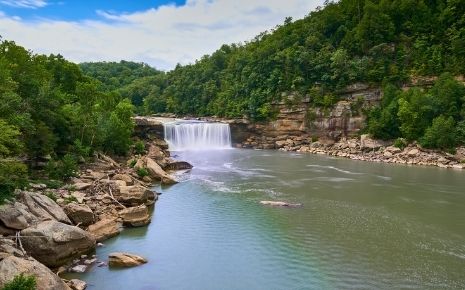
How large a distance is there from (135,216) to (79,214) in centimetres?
320

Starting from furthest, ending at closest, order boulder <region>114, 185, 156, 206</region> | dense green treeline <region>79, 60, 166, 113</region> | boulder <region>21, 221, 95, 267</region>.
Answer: dense green treeline <region>79, 60, 166, 113</region>
boulder <region>114, 185, 156, 206</region>
boulder <region>21, 221, 95, 267</region>

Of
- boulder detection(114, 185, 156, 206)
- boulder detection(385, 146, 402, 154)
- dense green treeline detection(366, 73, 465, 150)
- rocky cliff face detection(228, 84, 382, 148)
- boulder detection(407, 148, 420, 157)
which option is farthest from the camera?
rocky cliff face detection(228, 84, 382, 148)

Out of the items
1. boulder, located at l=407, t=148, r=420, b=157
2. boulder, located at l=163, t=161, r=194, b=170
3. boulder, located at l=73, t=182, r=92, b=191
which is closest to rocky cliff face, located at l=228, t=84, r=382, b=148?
boulder, located at l=407, t=148, r=420, b=157

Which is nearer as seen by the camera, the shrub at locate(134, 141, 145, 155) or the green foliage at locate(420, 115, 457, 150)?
the shrub at locate(134, 141, 145, 155)

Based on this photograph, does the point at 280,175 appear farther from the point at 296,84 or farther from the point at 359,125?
the point at 296,84

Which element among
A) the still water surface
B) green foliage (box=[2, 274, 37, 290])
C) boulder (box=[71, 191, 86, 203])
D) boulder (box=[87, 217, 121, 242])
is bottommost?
the still water surface

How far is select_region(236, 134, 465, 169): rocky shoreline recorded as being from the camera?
50.1m

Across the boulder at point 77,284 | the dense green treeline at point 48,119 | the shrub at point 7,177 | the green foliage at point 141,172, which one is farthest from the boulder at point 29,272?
the green foliage at point 141,172

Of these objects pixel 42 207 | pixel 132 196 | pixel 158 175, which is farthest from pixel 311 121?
pixel 42 207

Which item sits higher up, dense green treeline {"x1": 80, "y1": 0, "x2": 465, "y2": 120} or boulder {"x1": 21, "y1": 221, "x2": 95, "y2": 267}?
dense green treeline {"x1": 80, "y1": 0, "x2": 465, "y2": 120}

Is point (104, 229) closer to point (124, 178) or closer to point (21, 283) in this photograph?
point (21, 283)

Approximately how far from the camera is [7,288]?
11922 mm

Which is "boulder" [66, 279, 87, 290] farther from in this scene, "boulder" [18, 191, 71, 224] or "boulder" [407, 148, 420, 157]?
"boulder" [407, 148, 420, 157]

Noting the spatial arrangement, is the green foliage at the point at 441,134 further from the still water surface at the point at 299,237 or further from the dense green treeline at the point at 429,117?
the still water surface at the point at 299,237
